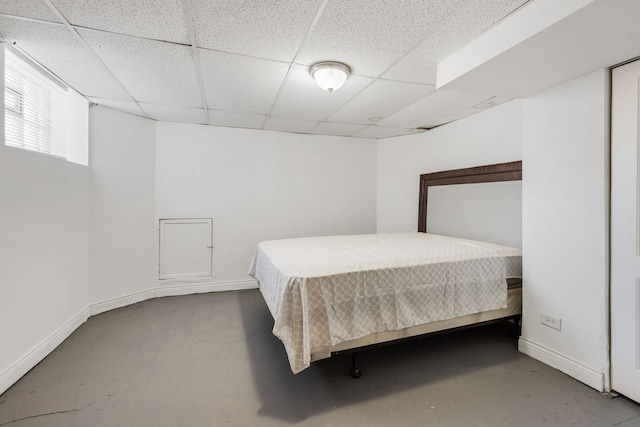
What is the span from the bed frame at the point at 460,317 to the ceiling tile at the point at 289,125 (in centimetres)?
182

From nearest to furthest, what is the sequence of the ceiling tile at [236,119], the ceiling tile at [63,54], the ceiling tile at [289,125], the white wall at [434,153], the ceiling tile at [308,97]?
the ceiling tile at [63,54], the ceiling tile at [308,97], the white wall at [434,153], the ceiling tile at [236,119], the ceiling tile at [289,125]

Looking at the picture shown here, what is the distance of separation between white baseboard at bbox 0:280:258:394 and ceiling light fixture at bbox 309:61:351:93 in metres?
2.96

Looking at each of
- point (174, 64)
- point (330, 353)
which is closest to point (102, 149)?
point (174, 64)

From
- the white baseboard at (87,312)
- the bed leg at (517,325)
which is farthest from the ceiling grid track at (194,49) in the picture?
the bed leg at (517,325)

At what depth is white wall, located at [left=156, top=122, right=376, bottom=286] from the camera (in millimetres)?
3762

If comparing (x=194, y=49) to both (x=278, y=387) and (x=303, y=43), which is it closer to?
(x=303, y=43)

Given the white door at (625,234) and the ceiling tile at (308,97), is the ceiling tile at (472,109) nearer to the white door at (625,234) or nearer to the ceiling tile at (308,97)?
the white door at (625,234)

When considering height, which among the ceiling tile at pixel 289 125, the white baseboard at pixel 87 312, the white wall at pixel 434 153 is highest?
the ceiling tile at pixel 289 125

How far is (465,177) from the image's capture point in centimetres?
337

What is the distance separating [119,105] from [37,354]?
8.02ft

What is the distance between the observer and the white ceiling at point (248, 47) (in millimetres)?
1526

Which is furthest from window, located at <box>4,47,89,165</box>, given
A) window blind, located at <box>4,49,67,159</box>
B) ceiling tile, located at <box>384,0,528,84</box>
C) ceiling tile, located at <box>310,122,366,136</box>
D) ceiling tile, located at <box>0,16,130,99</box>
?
ceiling tile, located at <box>384,0,528,84</box>

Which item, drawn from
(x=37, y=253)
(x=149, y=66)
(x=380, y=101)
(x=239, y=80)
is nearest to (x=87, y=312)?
(x=37, y=253)

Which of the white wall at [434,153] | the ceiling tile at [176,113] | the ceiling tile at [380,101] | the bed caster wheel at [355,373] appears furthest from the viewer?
the ceiling tile at [176,113]
